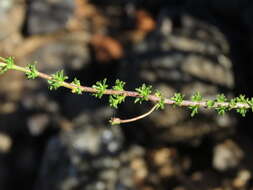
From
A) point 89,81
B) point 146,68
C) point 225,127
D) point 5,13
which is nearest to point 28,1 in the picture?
point 5,13

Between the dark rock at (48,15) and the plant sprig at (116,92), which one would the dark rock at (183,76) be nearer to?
the dark rock at (48,15)

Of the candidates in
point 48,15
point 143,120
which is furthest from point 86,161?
point 48,15

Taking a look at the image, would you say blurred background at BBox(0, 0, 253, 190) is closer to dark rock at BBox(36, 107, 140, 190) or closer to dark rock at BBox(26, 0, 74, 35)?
dark rock at BBox(36, 107, 140, 190)

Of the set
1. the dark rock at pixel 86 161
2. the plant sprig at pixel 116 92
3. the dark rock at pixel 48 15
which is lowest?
the plant sprig at pixel 116 92

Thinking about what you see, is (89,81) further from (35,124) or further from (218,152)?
(218,152)

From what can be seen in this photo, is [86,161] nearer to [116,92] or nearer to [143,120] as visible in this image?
[143,120]

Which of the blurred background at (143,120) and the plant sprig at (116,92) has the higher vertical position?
the blurred background at (143,120)

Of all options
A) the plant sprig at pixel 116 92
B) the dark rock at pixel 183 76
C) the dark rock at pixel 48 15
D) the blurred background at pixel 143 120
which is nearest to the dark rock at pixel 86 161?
the blurred background at pixel 143 120

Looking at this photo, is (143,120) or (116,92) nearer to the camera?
(116,92)

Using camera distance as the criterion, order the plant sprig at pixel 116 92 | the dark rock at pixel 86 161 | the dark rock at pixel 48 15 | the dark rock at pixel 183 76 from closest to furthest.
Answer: the plant sprig at pixel 116 92 < the dark rock at pixel 183 76 < the dark rock at pixel 86 161 < the dark rock at pixel 48 15
